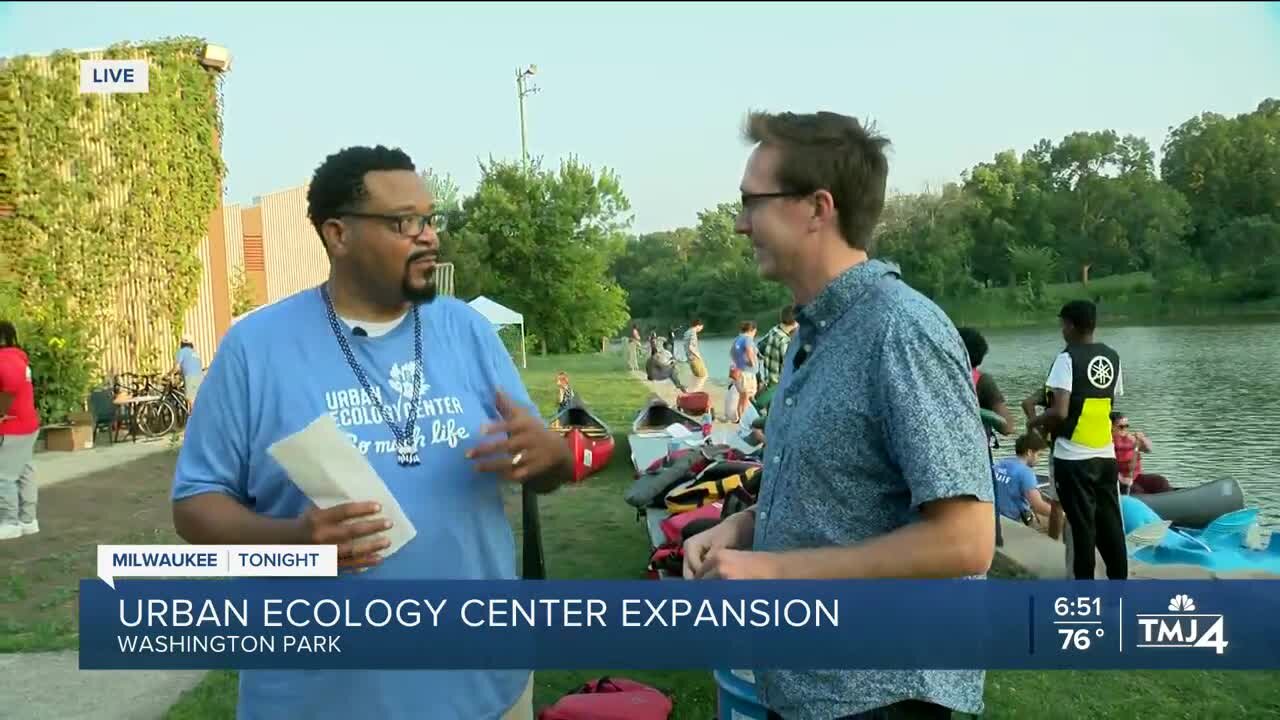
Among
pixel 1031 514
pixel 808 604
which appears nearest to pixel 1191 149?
pixel 1031 514

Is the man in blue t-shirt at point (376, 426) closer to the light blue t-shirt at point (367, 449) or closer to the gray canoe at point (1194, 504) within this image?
the light blue t-shirt at point (367, 449)

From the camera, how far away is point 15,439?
7855 millimetres

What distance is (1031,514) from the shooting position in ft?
28.9

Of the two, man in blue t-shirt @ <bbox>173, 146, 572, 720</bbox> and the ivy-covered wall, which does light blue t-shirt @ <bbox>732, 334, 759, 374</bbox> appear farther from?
man in blue t-shirt @ <bbox>173, 146, 572, 720</bbox>

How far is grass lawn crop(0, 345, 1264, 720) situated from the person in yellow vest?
0.99 meters

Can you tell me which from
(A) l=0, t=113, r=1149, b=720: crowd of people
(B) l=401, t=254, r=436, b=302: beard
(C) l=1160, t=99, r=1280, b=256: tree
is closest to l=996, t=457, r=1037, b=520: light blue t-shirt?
(A) l=0, t=113, r=1149, b=720: crowd of people

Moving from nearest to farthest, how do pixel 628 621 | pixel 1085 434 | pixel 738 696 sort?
1. pixel 628 621
2. pixel 738 696
3. pixel 1085 434

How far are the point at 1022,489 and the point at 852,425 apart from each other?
785 centimetres

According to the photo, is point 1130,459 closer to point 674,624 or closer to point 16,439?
point 674,624

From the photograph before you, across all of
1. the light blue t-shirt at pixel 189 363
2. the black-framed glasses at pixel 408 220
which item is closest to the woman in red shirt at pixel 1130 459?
the black-framed glasses at pixel 408 220

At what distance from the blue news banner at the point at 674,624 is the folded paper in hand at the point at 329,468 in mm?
252

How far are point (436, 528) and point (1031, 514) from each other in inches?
299

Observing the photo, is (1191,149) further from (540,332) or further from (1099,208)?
(540,332)
